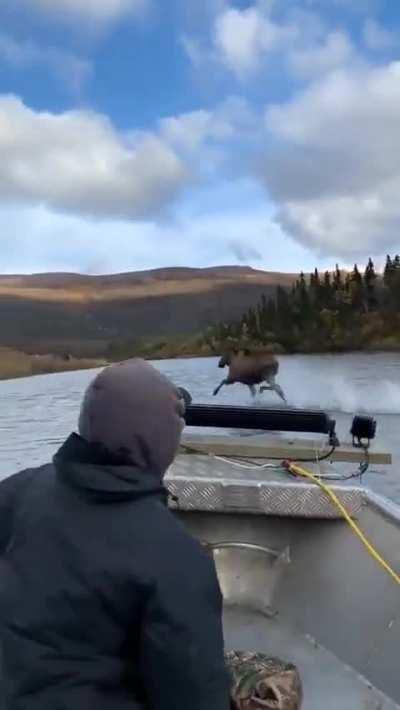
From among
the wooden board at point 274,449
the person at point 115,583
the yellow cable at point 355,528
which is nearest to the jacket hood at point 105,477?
the person at point 115,583

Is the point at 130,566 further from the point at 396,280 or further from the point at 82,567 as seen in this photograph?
the point at 396,280

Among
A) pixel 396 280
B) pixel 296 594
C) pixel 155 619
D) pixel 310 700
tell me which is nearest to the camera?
pixel 155 619

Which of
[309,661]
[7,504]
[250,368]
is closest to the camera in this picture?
[7,504]

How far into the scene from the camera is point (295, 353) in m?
83.9

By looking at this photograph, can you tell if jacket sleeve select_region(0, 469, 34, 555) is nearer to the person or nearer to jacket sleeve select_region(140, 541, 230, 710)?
the person

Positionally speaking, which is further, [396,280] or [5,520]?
[396,280]

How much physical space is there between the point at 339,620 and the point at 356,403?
25.3 m

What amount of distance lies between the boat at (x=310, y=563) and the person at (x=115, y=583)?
1.92 m

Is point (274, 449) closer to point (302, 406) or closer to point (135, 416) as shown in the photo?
point (135, 416)

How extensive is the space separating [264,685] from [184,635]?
1114mm

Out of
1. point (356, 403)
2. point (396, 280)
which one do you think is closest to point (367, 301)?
point (396, 280)

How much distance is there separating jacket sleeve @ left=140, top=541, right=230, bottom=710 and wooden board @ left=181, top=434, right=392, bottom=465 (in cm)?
280

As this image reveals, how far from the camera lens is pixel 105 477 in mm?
1772

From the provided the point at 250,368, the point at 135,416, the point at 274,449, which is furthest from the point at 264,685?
the point at 250,368
